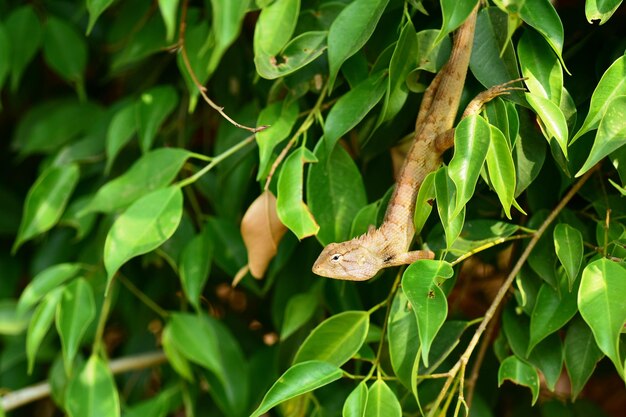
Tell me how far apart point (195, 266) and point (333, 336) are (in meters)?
0.34

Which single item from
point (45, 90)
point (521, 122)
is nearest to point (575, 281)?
point (521, 122)

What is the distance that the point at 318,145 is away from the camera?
1.05 meters

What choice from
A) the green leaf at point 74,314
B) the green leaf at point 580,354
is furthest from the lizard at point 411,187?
the green leaf at point 74,314

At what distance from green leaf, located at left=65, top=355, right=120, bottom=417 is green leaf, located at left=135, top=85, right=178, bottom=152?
36 centimetres

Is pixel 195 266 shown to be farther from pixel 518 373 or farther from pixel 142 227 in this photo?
pixel 518 373

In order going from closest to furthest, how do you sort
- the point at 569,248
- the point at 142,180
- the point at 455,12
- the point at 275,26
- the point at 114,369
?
the point at 455,12, the point at 569,248, the point at 275,26, the point at 142,180, the point at 114,369

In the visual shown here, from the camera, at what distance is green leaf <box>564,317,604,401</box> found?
977 millimetres

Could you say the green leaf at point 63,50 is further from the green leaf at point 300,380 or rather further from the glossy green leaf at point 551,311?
the glossy green leaf at point 551,311

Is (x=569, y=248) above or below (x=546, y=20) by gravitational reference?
below

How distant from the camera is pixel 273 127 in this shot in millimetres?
1081

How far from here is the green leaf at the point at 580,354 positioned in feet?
3.21

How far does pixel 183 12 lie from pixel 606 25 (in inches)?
24.2

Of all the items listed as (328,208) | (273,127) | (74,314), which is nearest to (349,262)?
(328,208)

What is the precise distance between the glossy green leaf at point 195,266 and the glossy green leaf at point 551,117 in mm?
592
